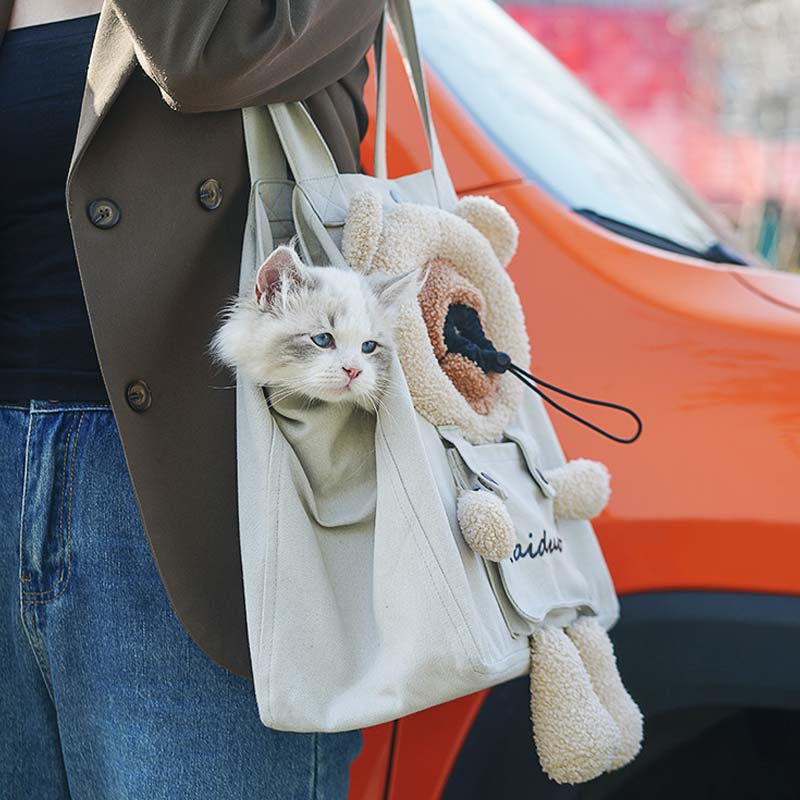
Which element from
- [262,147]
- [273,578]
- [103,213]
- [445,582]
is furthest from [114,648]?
[262,147]

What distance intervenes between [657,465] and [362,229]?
62 centimetres

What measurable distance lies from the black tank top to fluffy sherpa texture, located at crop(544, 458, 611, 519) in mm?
640

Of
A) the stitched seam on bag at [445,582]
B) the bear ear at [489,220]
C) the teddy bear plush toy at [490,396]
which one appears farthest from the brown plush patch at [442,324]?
the stitched seam on bag at [445,582]

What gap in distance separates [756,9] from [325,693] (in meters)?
10.4

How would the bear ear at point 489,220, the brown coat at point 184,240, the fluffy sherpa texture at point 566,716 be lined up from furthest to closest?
the bear ear at point 489,220 → the fluffy sherpa texture at point 566,716 → the brown coat at point 184,240

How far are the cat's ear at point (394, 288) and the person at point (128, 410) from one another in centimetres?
19

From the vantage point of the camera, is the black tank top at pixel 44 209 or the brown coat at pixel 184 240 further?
the black tank top at pixel 44 209

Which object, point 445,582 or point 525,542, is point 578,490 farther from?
point 445,582

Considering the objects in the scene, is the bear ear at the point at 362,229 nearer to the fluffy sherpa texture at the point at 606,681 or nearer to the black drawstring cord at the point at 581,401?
the black drawstring cord at the point at 581,401

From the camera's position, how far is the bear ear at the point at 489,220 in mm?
1619

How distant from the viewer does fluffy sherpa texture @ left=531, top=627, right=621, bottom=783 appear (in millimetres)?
1500

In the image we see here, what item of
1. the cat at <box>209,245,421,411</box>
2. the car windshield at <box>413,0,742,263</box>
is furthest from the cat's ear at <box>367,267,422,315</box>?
the car windshield at <box>413,0,742,263</box>

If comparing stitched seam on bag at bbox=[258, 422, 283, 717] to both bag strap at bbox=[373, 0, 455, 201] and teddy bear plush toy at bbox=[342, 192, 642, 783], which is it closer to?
teddy bear plush toy at bbox=[342, 192, 642, 783]

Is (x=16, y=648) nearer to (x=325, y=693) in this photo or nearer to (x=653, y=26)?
(x=325, y=693)
